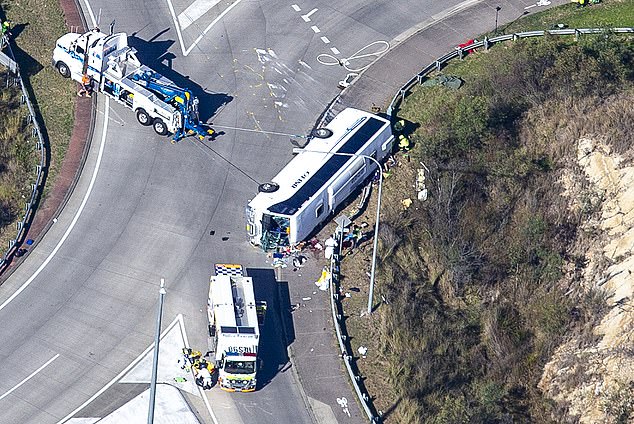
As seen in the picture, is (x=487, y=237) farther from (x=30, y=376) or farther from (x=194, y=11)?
(x=194, y=11)

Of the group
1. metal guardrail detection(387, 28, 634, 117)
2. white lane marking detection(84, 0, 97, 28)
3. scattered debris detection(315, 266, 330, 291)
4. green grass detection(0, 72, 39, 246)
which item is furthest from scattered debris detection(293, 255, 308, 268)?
white lane marking detection(84, 0, 97, 28)

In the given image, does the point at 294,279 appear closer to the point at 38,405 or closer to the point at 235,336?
the point at 235,336

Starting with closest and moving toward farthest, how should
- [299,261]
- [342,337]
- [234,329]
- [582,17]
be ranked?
[234,329]
[342,337]
[299,261]
[582,17]

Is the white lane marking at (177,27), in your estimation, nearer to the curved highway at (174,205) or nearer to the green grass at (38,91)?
the curved highway at (174,205)

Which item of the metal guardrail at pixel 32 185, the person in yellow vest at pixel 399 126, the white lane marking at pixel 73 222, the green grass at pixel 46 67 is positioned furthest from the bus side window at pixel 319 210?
the metal guardrail at pixel 32 185

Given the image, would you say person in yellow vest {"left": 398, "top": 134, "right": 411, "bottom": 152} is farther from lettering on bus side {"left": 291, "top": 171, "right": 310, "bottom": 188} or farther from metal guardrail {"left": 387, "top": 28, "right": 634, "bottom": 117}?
lettering on bus side {"left": 291, "top": 171, "right": 310, "bottom": 188}

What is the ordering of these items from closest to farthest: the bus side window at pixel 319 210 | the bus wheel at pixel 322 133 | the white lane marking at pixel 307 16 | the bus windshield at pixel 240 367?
the bus windshield at pixel 240 367 < the bus side window at pixel 319 210 < the bus wheel at pixel 322 133 < the white lane marking at pixel 307 16

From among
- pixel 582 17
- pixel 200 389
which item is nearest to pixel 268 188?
pixel 200 389
